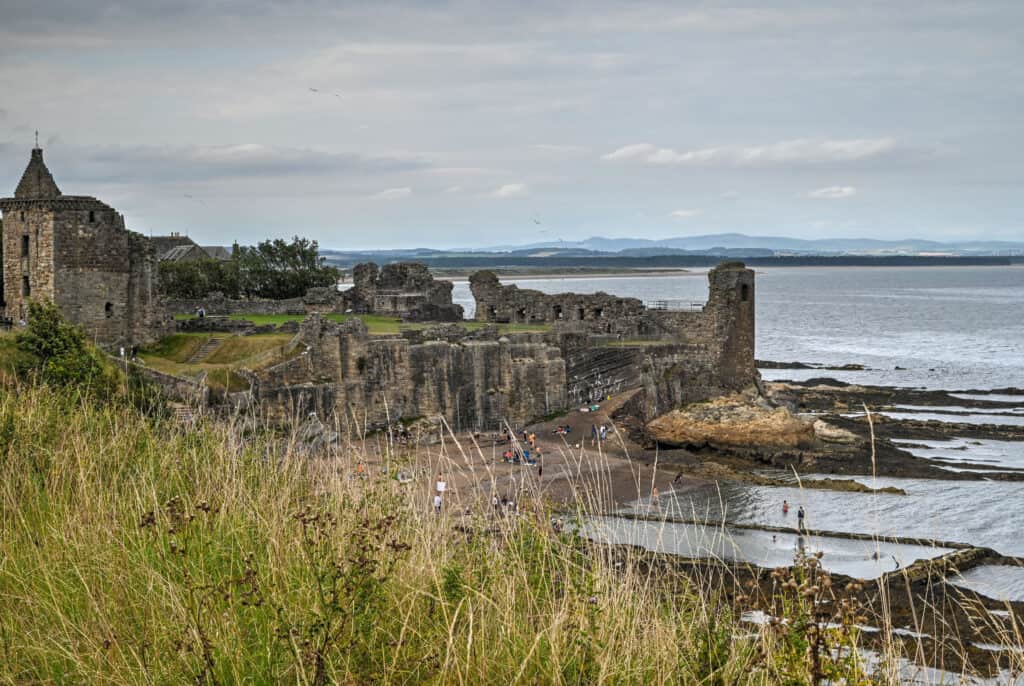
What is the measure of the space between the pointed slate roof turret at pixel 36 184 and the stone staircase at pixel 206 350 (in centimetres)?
552

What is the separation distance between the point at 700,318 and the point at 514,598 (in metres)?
37.5

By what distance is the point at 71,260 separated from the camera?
29.4m

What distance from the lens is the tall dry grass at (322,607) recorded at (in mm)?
6008

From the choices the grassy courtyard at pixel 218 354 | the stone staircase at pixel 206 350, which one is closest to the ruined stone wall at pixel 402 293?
the grassy courtyard at pixel 218 354

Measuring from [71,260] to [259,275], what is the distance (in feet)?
64.4

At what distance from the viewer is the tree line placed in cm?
4753

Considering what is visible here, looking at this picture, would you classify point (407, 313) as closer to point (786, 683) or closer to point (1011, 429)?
point (1011, 429)

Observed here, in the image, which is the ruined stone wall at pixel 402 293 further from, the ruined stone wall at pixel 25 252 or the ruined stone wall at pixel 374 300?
the ruined stone wall at pixel 25 252

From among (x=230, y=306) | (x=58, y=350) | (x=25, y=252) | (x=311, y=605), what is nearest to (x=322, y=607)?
(x=311, y=605)

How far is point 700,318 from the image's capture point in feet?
143

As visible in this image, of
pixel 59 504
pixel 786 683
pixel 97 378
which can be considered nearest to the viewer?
pixel 786 683

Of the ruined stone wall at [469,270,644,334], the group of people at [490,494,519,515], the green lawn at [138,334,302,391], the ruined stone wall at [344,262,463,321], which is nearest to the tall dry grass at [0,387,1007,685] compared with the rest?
the group of people at [490,494,519,515]

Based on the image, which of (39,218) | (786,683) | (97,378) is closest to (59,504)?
(786,683)

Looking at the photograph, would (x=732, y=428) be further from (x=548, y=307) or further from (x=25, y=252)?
(x=25, y=252)
